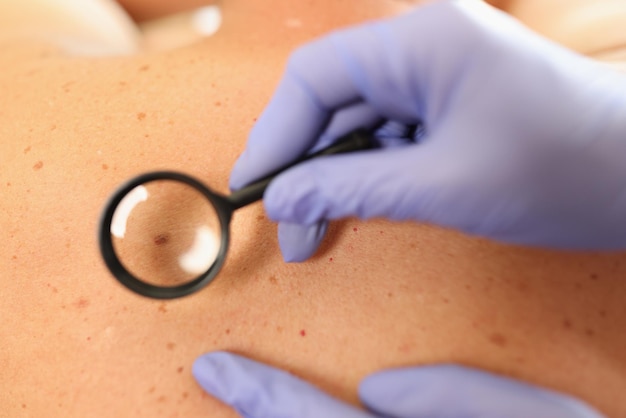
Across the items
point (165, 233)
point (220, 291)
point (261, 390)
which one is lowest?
point (261, 390)

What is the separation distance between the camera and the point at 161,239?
984 millimetres

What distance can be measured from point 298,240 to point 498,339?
412 millimetres

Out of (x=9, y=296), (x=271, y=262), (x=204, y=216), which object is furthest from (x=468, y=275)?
(x=9, y=296)

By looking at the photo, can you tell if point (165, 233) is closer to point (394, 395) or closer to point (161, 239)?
point (161, 239)

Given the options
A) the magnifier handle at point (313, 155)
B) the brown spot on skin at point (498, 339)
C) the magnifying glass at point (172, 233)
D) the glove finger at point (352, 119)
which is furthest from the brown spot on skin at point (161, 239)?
the brown spot on skin at point (498, 339)

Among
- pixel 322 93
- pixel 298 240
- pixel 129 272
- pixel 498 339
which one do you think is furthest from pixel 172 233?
pixel 498 339

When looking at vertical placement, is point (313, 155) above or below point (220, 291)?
above

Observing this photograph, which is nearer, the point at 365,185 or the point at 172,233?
the point at 365,185

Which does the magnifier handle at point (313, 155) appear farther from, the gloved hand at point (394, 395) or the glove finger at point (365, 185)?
the gloved hand at point (394, 395)

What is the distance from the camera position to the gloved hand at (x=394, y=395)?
808mm

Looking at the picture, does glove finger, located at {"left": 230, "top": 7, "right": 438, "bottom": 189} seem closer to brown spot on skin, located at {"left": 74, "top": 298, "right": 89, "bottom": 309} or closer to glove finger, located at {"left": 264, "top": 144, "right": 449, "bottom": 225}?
glove finger, located at {"left": 264, "top": 144, "right": 449, "bottom": 225}

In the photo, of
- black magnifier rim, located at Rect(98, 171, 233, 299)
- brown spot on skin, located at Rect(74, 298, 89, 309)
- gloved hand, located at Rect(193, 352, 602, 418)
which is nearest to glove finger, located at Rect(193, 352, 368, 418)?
gloved hand, located at Rect(193, 352, 602, 418)

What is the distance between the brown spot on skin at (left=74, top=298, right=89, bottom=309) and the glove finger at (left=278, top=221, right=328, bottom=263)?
41 cm

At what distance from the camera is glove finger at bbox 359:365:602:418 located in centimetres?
80
